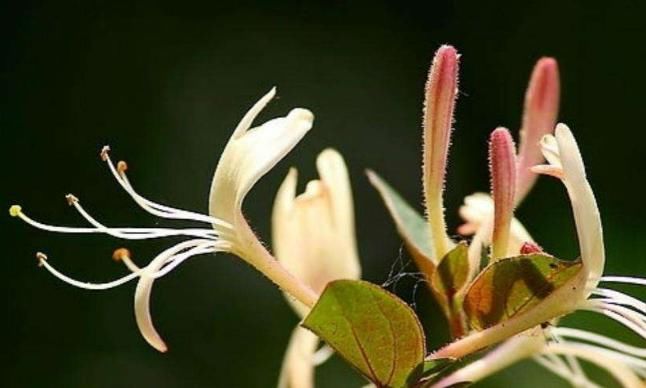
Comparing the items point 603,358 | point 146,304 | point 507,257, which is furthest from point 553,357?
point 146,304

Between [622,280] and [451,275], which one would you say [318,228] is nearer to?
[451,275]

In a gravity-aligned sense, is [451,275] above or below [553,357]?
above

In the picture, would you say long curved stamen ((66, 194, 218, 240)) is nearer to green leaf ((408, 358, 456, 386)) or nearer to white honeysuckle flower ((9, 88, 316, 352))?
white honeysuckle flower ((9, 88, 316, 352))

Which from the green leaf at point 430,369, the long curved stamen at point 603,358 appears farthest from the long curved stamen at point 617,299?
the long curved stamen at point 603,358

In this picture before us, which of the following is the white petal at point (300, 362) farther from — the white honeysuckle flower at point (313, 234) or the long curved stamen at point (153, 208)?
the long curved stamen at point (153, 208)

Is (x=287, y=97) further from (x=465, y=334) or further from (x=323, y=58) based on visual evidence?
(x=465, y=334)

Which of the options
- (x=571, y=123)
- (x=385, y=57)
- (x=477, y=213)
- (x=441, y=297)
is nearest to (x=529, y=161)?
(x=477, y=213)
